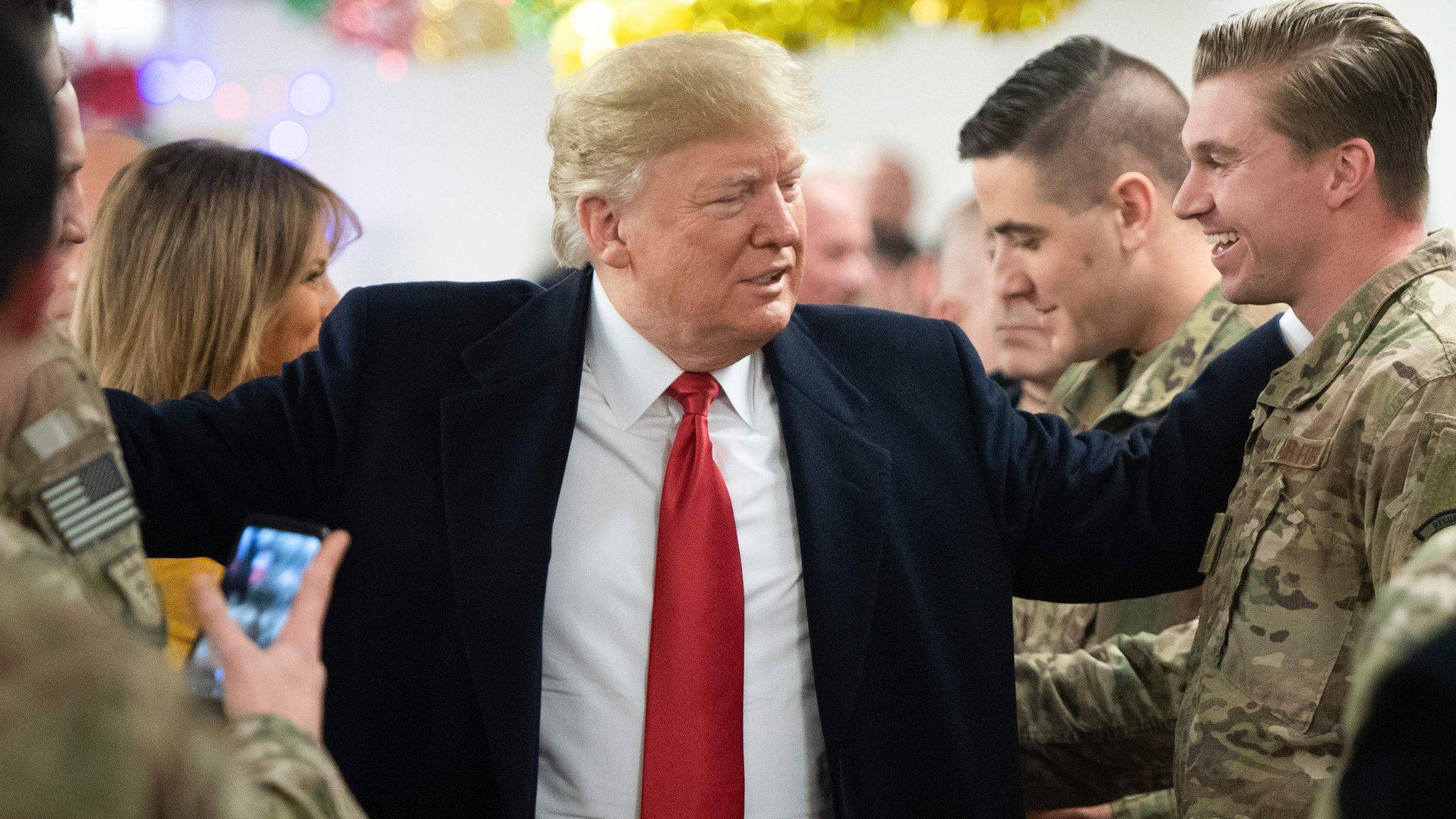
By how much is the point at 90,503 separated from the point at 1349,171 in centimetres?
149

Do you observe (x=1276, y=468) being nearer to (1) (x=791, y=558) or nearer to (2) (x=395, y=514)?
(1) (x=791, y=558)

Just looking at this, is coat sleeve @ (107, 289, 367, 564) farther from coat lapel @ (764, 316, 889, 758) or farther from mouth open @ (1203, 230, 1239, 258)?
mouth open @ (1203, 230, 1239, 258)

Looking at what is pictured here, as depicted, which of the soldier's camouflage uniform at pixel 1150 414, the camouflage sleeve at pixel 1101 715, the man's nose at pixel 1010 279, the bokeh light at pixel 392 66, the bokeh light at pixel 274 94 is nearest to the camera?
the camouflage sleeve at pixel 1101 715

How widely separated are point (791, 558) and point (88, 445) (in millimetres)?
947

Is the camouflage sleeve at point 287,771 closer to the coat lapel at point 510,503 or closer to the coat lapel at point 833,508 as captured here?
the coat lapel at point 510,503

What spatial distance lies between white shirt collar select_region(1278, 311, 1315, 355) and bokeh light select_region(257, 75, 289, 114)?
18.2 ft

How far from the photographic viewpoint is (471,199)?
21.9 ft

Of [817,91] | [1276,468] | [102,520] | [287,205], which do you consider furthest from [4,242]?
[287,205]

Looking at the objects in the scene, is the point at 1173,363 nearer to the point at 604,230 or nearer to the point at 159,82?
the point at 604,230

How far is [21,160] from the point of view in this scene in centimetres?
90

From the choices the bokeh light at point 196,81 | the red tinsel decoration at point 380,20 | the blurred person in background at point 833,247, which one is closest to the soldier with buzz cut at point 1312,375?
the blurred person in background at point 833,247

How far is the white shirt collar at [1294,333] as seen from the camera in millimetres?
1884

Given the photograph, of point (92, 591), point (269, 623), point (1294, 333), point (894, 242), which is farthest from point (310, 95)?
point (92, 591)

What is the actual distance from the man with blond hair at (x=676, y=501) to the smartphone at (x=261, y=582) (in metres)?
0.46
